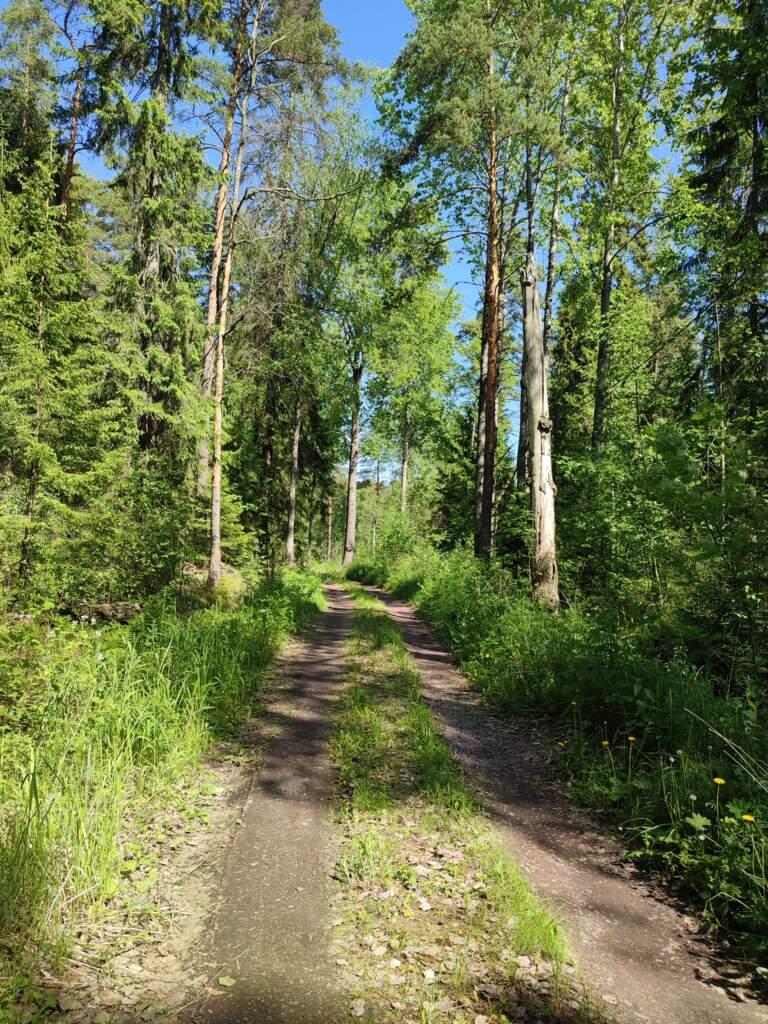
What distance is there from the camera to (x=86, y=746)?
3.89 meters

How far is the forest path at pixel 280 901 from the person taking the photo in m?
2.39

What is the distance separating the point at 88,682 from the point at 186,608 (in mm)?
5284

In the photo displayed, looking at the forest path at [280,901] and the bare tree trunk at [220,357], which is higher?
the bare tree trunk at [220,357]

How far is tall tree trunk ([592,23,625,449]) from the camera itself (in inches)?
517

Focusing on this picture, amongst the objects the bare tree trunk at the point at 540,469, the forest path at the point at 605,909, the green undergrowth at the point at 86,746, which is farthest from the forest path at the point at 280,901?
the bare tree trunk at the point at 540,469

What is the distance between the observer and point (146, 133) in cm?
1120

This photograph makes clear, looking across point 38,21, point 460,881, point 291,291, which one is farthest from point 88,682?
point 38,21

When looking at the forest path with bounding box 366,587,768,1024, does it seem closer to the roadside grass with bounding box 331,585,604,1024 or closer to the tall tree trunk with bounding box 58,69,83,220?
the roadside grass with bounding box 331,585,604,1024

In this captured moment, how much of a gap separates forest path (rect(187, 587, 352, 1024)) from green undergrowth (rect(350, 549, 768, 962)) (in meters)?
2.15

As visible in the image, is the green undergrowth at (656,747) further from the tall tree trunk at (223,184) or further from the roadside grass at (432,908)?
the tall tree trunk at (223,184)

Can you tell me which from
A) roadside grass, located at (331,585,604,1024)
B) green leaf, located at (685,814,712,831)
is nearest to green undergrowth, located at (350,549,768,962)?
green leaf, located at (685,814,712,831)

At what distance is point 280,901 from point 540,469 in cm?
759

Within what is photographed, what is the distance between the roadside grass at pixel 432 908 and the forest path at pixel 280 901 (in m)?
0.15

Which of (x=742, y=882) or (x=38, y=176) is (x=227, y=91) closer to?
(x=38, y=176)
